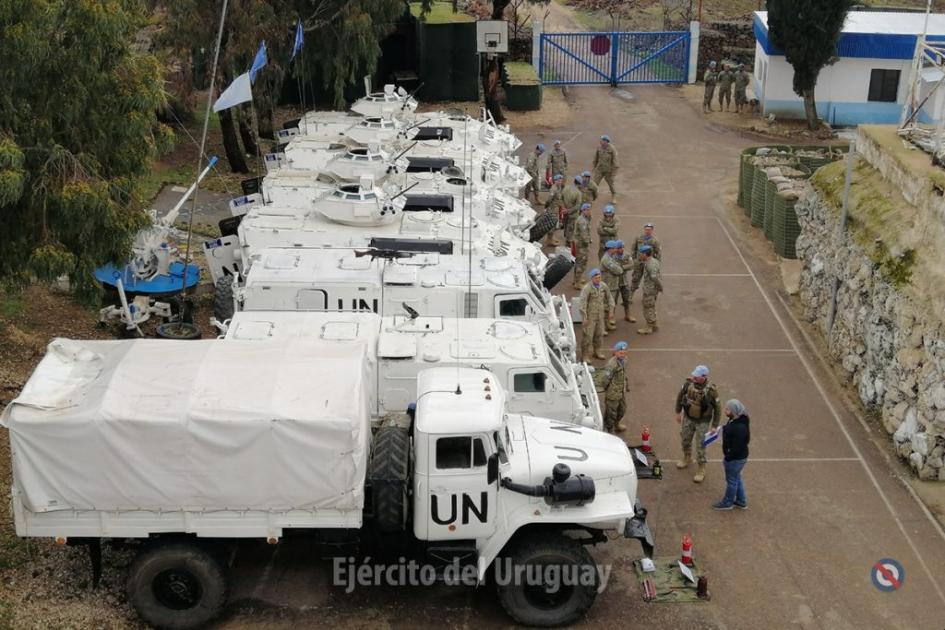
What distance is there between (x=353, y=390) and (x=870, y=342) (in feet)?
29.2

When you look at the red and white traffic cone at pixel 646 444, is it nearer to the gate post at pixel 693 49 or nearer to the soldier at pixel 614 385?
the soldier at pixel 614 385

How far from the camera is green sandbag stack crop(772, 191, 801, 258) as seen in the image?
23422 millimetres

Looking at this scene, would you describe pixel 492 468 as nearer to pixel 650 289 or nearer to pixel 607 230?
pixel 650 289

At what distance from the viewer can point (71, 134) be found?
14.4 meters

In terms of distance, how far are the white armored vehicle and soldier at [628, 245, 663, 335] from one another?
544 cm

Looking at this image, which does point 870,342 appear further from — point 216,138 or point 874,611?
point 216,138

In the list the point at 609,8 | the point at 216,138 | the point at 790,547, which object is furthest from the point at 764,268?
the point at 609,8

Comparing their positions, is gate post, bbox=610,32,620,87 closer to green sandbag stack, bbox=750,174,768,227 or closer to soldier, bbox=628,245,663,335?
green sandbag stack, bbox=750,174,768,227

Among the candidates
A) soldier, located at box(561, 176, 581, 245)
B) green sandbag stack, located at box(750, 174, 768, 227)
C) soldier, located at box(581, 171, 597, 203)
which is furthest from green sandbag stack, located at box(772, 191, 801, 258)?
soldier, located at box(561, 176, 581, 245)

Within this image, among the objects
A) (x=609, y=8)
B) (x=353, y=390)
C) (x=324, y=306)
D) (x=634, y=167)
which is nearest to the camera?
(x=353, y=390)

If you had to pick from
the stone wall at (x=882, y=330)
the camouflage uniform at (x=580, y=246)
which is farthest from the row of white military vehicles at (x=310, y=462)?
the camouflage uniform at (x=580, y=246)

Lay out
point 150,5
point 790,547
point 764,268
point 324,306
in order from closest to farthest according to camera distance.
A: point 790,547, point 324,306, point 764,268, point 150,5

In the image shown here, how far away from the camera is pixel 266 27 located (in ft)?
85.9

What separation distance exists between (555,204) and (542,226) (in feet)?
3.53
